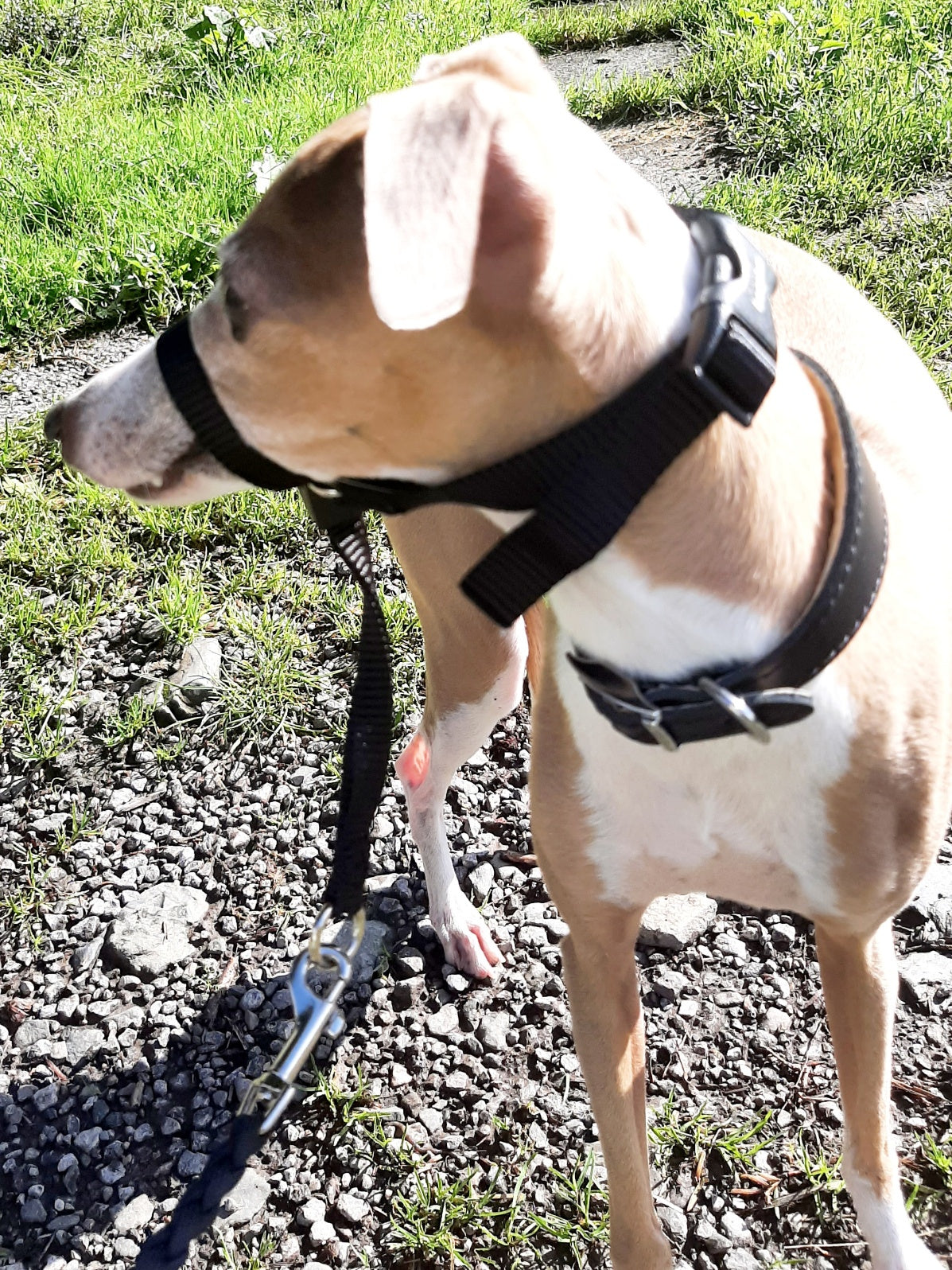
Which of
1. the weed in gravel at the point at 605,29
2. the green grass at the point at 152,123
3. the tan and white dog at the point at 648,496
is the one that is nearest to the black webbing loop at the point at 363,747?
the tan and white dog at the point at 648,496

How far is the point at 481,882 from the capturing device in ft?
9.29

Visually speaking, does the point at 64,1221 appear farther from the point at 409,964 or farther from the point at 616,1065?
the point at 616,1065

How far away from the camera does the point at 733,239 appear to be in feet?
4.49

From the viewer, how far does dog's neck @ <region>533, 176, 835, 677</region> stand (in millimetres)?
1256

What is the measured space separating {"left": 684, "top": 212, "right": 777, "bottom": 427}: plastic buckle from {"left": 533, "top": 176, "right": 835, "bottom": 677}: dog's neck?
0.03 meters

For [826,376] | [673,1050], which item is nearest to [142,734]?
[673,1050]

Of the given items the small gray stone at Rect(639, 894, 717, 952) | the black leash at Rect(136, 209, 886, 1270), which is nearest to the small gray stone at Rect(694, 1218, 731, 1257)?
the small gray stone at Rect(639, 894, 717, 952)

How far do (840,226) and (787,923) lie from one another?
11.1ft

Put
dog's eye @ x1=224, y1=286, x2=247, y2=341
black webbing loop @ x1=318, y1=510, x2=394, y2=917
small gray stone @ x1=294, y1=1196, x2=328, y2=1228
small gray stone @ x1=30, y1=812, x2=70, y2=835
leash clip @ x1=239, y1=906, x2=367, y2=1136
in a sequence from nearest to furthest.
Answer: dog's eye @ x1=224, y1=286, x2=247, y2=341 → leash clip @ x1=239, y1=906, x2=367, y2=1136 → black webbing loop @ x1=318, y1=510, x2=394, y2=917 → small gray stone @ x1=294, y1=1196, x2=328, y2=1228 → small gray stone @ x1=30, y1=812, x2=70, y2=835

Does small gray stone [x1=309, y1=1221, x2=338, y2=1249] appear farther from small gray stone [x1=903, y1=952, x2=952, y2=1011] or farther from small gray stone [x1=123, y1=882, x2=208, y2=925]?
small gray stone [x1=903, y1=952, x2=952, y2=1011]

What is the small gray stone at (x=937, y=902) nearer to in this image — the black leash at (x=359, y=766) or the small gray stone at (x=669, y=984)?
the small gray stone at (x=669, y=984)

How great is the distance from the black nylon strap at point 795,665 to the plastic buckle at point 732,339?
25 cm

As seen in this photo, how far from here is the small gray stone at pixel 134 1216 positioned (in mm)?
2264

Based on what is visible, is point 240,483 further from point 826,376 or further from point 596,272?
point 826,376
